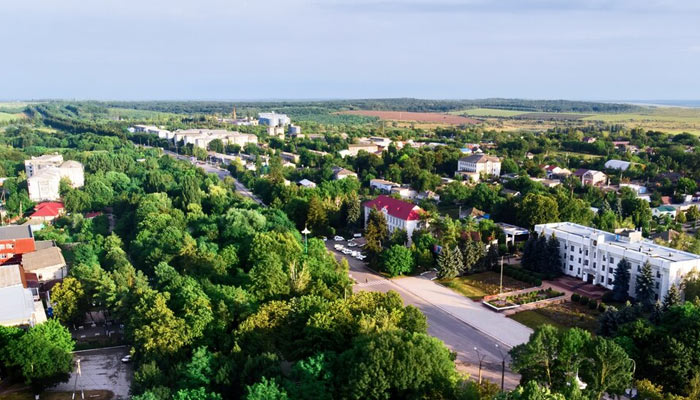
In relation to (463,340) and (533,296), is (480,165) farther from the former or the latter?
(463,340)

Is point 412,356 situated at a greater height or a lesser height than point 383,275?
greater

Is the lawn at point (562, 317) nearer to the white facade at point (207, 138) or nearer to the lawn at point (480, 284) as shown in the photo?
the lawn at point (480, 284)

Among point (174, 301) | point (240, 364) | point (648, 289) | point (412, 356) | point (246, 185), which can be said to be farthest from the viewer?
point (246, 185)

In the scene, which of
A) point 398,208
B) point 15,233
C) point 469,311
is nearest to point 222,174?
point 15,233

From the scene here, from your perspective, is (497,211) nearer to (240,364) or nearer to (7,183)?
(240,364)

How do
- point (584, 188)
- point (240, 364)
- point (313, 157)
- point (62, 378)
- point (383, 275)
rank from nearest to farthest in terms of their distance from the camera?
1. point (240, 364)
2. point (62, 378)
3. point (383, 275)
4. point (584, 188)
5. point (313, 157)

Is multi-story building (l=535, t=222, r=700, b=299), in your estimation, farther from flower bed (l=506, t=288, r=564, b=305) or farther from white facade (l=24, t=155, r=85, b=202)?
white facade (l=24, t=155, r=85, b=202)

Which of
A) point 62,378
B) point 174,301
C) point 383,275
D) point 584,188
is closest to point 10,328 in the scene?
point 62,378
